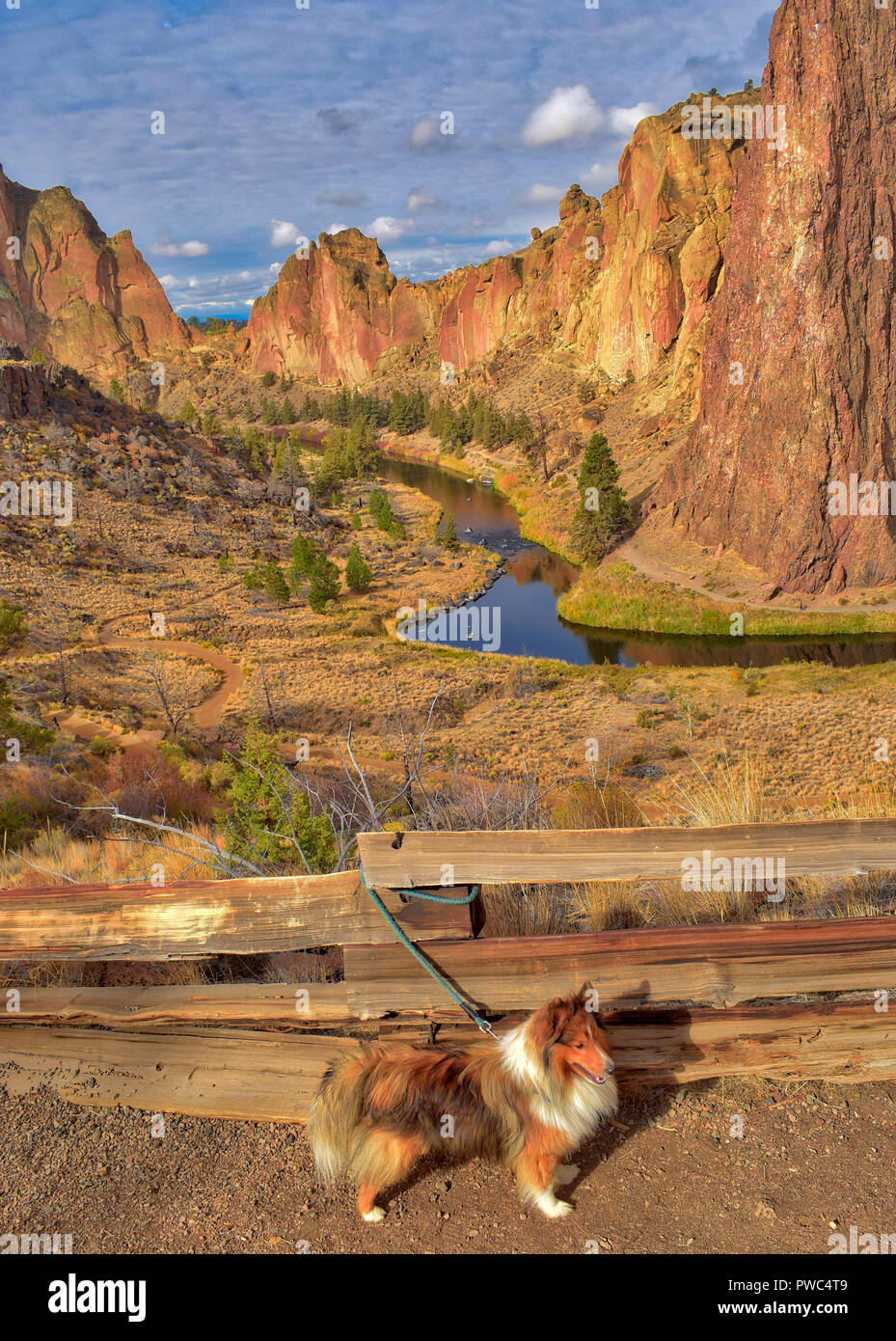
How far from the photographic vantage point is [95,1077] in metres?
3.97

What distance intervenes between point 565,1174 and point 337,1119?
99cm

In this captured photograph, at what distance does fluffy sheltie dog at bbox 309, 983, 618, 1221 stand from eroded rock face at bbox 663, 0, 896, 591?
45.2m

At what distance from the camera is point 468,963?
138 inches

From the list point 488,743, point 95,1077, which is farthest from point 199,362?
point 95,1077

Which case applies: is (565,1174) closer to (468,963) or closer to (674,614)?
(468,963)

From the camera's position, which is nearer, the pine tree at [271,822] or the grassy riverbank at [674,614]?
the pine tree at [271,822]

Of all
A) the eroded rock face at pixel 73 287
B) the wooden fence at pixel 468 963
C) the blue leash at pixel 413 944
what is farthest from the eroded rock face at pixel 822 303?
the eroded rock face at pixel 73 287

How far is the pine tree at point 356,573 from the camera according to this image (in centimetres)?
4734

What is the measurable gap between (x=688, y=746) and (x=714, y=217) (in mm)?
73158

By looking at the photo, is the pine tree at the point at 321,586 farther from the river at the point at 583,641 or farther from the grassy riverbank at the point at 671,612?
the grassy riverbank at the point at 671,612

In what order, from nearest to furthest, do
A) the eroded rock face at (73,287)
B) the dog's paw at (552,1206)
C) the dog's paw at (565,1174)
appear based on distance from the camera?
the dog's paw at (552,1206) < the dog's paw at (565,1174) < the eroded rock face at (73,287)

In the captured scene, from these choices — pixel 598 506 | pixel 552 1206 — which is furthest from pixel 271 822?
pixel 598 506

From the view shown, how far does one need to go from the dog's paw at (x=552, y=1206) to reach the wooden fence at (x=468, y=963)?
2.28ft

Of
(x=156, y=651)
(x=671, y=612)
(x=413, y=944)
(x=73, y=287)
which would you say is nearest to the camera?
(x=413, y=944)
